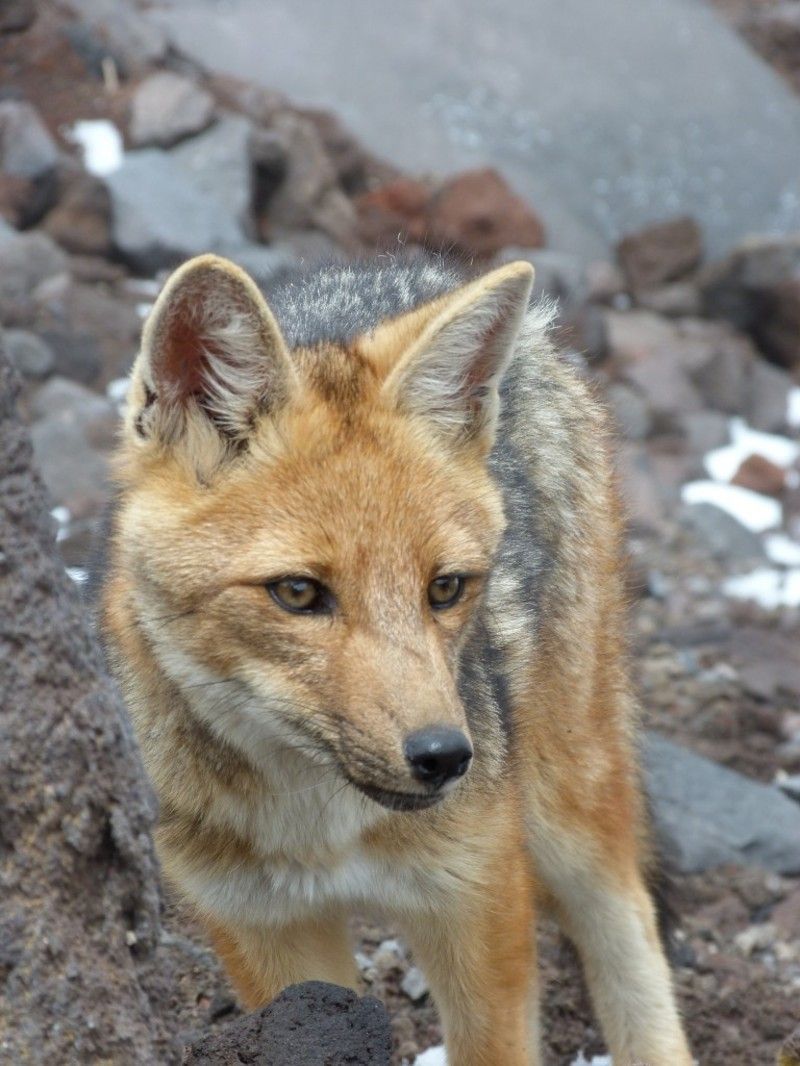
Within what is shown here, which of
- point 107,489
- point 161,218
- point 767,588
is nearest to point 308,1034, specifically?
point 107,489

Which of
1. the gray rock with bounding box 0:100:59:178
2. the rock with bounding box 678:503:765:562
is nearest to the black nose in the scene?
the rock with bounding box 678:503:765:562

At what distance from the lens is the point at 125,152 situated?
1341 cm

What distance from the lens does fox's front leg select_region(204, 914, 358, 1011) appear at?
14.8ft

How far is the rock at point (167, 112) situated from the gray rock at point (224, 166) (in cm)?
11

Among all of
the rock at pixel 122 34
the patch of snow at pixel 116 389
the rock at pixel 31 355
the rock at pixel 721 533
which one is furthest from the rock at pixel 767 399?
the rock at pixel 122 34

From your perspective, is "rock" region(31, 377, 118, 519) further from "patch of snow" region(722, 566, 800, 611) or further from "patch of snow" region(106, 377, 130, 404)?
"patch of snow" region(722, 566, 800, 611)

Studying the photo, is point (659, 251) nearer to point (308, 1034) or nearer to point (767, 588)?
point (767, 588)

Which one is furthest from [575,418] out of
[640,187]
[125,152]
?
[640,187]

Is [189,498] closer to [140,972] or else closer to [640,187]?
[140,972]

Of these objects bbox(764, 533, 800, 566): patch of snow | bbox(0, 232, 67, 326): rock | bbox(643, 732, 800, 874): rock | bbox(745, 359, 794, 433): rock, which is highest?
bbox(643, 732, 800, 874): rock

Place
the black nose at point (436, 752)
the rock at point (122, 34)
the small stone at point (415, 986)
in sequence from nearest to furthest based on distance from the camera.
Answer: the black nose at point (436, 752) < the small stone at point (415, 986) < the rock at point (122, 34)

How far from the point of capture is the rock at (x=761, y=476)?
40.3 ft

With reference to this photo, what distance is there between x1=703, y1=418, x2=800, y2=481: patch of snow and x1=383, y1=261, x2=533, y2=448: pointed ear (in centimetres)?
842

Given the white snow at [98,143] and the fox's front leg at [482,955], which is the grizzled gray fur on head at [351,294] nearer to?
the fox's front leg at [482,955]
